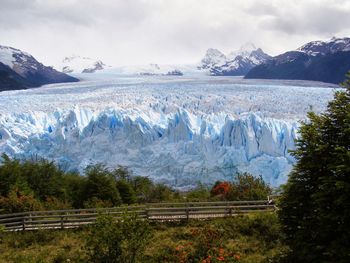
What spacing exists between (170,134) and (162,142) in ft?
3.27

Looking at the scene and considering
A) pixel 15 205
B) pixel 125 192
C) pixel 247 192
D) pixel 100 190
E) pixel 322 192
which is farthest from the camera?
pixel 125 192

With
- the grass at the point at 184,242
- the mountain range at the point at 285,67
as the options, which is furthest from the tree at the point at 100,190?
the mountain range at the point at 285,67

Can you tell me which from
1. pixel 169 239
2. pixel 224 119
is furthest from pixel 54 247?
pixel 224 119

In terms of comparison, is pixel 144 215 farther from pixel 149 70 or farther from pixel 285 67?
pixel 149 70

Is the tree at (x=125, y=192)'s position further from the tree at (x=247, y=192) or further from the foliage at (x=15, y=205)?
the foliage at (x=15, y=205)

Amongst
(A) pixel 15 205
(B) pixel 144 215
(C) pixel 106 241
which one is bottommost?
(A) pixel 15 205

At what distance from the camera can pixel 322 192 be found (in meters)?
9.77

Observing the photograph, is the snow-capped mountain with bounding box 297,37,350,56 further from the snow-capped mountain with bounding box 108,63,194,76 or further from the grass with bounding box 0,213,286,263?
the grass with bounding box 0,213,286,263

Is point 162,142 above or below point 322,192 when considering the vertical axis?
below

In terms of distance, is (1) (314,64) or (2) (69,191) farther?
(1) (314,64)

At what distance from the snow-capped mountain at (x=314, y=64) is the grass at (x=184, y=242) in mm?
99625

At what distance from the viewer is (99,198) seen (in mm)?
25156

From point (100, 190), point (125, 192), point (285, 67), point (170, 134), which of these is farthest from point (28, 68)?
point (100, 190)

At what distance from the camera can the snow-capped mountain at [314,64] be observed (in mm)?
115375
